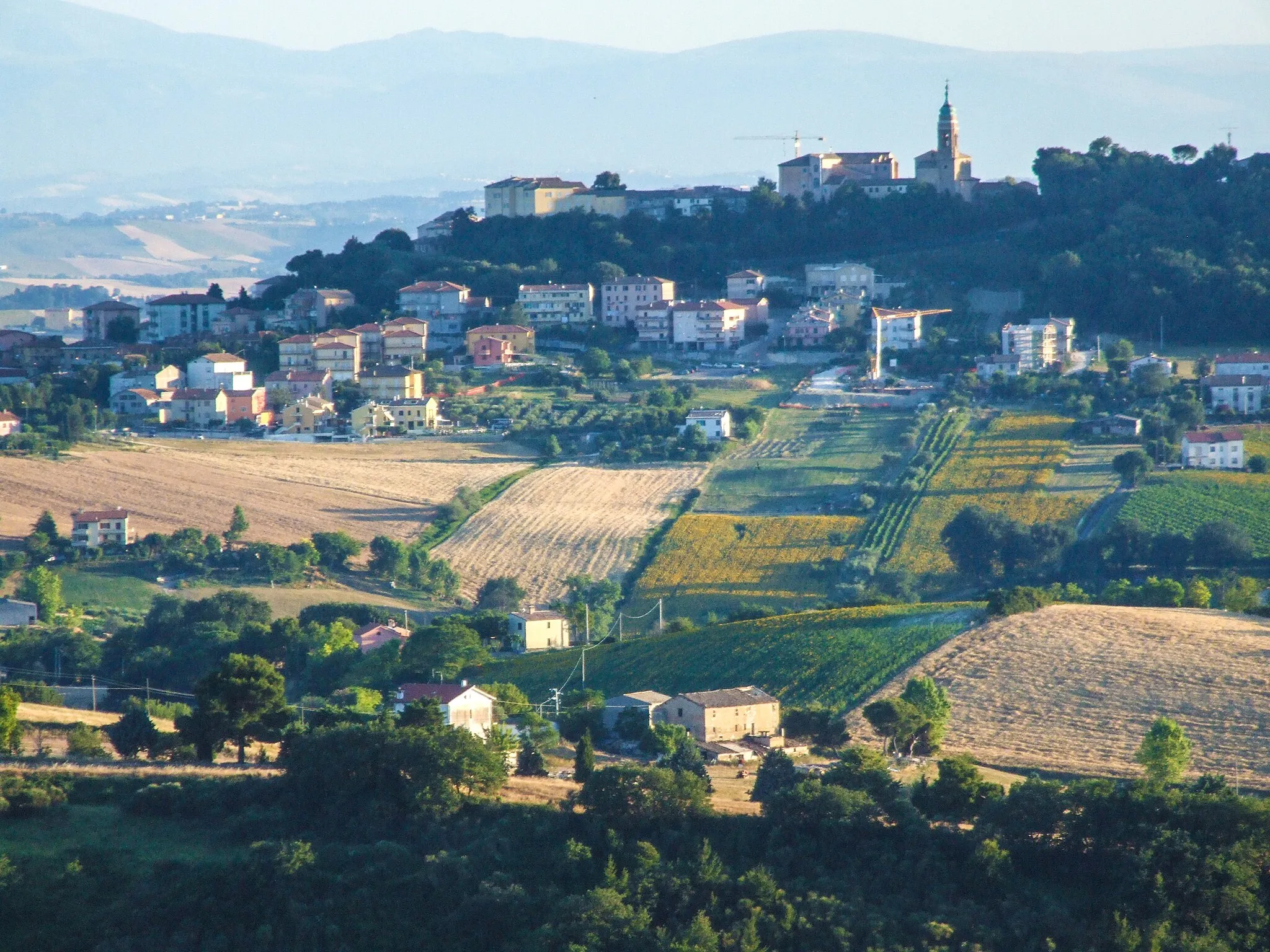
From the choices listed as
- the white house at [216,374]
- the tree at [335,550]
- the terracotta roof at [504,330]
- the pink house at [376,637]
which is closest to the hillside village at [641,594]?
the white house at [216,374]

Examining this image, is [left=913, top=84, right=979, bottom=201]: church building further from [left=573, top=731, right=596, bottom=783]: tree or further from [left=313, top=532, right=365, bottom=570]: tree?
[left=573, top=731, right=596, bottom=783]: tree

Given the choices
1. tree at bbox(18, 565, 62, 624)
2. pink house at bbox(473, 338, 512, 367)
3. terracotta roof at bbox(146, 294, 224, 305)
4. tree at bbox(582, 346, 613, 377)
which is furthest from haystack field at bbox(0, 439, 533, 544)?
terracotta roof at bbox(146, 294, 224, 305)

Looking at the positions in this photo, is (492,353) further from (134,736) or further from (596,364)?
(134,736)

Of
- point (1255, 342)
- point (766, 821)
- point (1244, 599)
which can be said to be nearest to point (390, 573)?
point (1244, 599)

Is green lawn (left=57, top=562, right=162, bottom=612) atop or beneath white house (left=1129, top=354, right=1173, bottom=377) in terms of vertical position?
beneath

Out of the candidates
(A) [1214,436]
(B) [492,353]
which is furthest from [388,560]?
(A) [1214,436]

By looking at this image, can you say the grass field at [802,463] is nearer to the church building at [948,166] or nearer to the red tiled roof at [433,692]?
the church building at [948,166]
